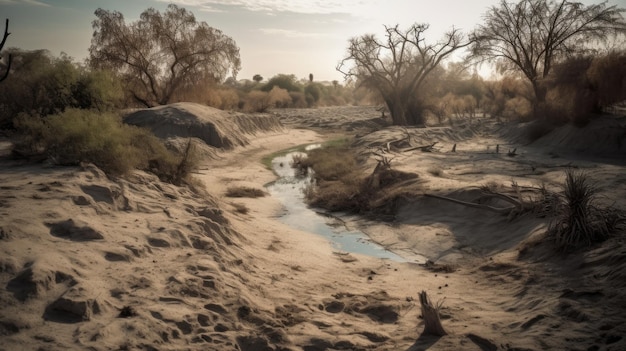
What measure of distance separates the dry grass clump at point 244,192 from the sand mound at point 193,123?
7.46 metres

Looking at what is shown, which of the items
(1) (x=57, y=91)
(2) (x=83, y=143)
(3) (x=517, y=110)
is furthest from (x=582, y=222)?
(3) (x=517, y=110)

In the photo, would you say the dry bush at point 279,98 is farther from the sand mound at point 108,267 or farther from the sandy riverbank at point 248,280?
the sand mound at point 108,267

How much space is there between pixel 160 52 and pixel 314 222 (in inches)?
782

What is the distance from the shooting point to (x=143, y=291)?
522cm

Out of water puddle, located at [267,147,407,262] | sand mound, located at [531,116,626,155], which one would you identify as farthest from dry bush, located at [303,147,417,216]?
sand mound, located at [531,116,626,155]

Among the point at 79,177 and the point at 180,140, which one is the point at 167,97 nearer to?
the point at 180,140

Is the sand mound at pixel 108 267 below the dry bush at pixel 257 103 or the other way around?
below

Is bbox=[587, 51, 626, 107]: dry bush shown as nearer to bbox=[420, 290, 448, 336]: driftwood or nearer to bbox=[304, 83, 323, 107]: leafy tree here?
bbox=[420, 290, 448, 336]: driftwood

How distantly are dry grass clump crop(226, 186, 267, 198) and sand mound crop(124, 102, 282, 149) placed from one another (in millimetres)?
7464

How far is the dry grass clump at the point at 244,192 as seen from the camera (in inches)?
541

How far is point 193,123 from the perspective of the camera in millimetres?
22188

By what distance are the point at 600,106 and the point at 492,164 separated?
6.73 m

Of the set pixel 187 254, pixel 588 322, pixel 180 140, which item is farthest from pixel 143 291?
pixel 180 140

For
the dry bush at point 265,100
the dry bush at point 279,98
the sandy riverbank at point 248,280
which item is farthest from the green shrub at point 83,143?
the dry bush at point 279,98
